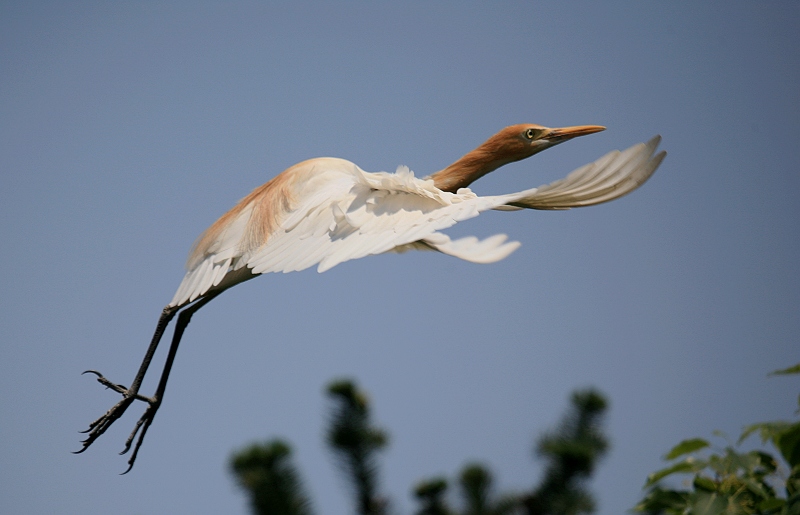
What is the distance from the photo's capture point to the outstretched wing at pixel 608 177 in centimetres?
257

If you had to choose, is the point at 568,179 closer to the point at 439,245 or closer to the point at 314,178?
the point at 439,245

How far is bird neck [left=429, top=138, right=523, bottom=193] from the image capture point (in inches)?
154

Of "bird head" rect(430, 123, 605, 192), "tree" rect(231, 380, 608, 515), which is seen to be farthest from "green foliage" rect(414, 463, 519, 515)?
"bird head" rect(430, 123, 605, 192)

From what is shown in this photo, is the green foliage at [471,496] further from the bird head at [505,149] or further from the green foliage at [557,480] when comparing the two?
the bird head at [505,149]

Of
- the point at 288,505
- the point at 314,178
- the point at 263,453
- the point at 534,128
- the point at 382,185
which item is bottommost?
the point at 288,505

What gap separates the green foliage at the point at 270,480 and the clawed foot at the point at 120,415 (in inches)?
112

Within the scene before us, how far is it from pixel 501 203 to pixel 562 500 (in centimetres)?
431

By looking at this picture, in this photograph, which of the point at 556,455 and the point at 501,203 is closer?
the point at 501,203

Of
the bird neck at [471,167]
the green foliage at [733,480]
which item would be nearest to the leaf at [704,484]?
the green foliage at [733,480]

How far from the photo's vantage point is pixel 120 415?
3520 mm

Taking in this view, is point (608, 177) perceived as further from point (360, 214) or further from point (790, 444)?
point (790, 444)

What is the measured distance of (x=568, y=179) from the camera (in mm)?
2668

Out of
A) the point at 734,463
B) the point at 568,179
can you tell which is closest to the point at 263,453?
the point at 568,179

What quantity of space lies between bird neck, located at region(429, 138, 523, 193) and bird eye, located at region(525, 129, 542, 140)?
16 centimetres
